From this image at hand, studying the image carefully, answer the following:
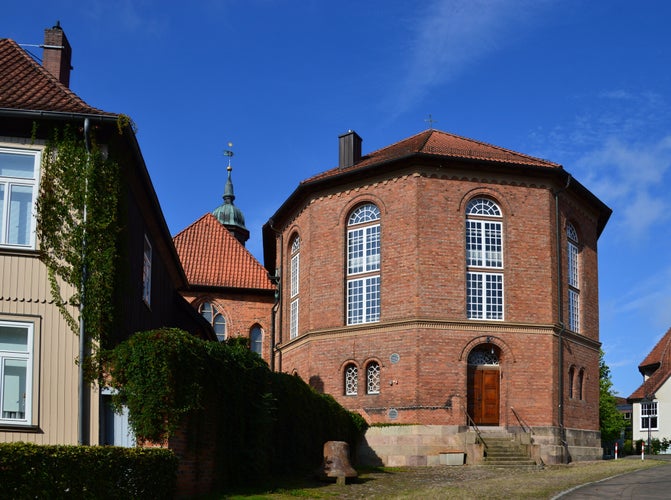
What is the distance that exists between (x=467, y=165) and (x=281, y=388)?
1376cm

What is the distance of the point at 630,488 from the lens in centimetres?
1891

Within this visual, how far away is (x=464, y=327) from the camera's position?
3048cm

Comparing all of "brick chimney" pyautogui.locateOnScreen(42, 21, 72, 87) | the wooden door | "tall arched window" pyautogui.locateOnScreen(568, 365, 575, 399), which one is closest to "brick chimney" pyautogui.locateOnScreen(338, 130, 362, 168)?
the wooden door

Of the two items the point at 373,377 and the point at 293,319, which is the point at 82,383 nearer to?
the point at 373,377

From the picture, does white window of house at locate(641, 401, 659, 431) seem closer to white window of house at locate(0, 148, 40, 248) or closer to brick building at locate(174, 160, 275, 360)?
brick building at locate(174, 160, 275, 360)

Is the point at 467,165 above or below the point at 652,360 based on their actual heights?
above

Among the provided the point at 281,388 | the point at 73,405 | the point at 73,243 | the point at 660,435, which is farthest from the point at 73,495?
the point at 660,435

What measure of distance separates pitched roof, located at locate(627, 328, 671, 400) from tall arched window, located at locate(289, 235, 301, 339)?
32147mm

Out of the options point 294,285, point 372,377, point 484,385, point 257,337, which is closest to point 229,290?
point 257,337

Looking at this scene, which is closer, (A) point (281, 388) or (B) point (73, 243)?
(B) point (73, 243)

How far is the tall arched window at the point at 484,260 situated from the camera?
3103cm

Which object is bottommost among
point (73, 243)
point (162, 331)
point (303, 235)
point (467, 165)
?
point (162, 331)

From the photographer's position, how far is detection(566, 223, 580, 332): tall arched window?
3334 cm

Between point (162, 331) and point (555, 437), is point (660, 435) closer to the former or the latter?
point (555, 437)
